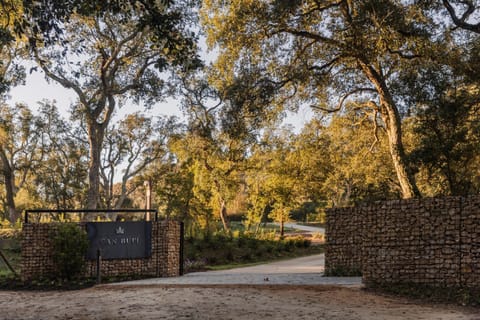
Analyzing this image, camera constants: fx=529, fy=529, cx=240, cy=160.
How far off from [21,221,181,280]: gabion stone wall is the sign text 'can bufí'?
0.55 ft

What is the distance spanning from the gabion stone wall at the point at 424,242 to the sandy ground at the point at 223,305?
91cm

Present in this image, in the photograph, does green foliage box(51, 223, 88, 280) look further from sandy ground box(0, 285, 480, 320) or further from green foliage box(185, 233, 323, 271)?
green foliage box(185, 233, 323, 271)

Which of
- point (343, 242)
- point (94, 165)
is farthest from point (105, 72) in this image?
point (343, 242)

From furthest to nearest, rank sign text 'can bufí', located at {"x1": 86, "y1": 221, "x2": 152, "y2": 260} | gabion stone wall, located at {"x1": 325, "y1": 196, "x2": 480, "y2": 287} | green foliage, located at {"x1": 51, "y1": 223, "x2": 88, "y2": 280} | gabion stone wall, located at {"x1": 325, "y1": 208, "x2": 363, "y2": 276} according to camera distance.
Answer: sign text 'can bufí', located at {"x1": 86, "y1": 221, "x2": 152, "y2": 260} → gabion stone wall, located at {"x1": 325, "y1": 208, "x2": 363, "y2": 276} → green foliage, located at {"x1": 51, "y1": 223, "x2": 88, "y2": 280} → gabion stone wall, located at {"x1": 325, "y1": 196, "x2": 480, "y2": 287}

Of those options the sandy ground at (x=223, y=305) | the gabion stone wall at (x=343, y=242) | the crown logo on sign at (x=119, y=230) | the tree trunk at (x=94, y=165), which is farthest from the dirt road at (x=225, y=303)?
the tree trunk at (x=94, y=165)

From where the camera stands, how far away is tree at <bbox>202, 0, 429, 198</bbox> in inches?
609

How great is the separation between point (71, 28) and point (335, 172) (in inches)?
679

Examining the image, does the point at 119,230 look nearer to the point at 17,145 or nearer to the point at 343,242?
the point at 343,242

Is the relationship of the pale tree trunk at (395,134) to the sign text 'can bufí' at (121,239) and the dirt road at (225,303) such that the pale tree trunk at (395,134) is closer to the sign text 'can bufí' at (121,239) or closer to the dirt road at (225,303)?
the dirt road at (225,303)

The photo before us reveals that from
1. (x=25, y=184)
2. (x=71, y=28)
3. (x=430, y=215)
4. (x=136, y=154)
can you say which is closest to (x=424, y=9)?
(x=430, y=215)

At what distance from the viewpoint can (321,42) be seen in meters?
18.3

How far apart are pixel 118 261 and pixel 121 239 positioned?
2.06 feet

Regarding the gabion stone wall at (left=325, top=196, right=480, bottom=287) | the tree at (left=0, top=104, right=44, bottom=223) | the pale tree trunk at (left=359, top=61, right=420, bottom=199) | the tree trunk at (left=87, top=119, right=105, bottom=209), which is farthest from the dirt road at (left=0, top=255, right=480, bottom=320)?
the tree at (left=0, top=104, right=44, bottom=223)

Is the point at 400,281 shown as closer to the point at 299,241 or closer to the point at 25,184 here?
the point at 299,241
